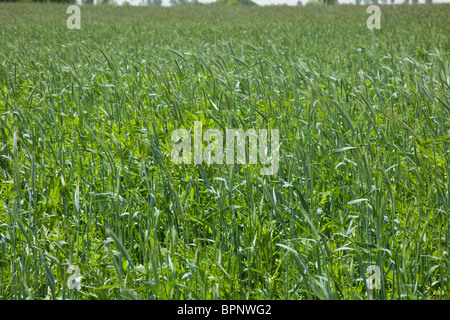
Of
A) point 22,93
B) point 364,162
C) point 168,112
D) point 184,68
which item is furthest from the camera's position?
point 184,68

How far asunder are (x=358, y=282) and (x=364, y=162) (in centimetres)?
49

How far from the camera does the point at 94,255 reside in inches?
→ 53.1

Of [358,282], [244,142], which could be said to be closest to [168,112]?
[244,142]

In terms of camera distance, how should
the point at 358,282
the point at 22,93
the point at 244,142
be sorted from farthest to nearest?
1. the point at 22,93
2. the point at 244,142
3. the point at 358,282

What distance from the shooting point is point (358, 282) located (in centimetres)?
127

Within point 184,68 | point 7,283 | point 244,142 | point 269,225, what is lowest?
point 7,283

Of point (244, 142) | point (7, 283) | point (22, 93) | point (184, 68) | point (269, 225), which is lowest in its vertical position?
point (7, 283)
